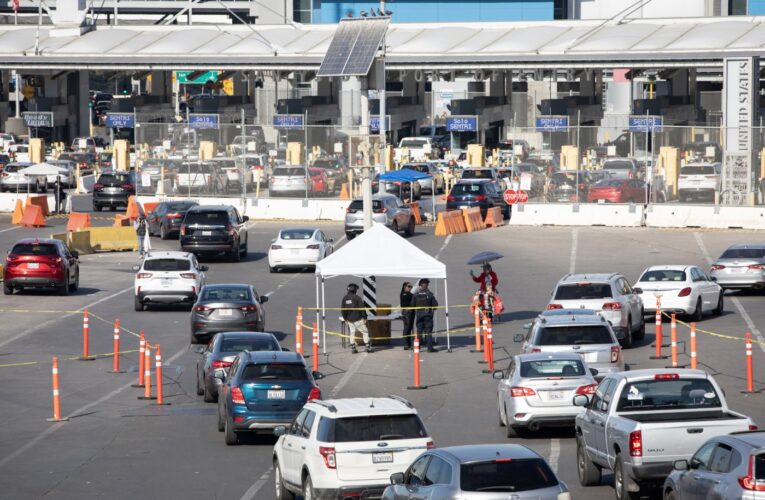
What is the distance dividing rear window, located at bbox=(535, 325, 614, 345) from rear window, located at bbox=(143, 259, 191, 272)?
45.9 feet

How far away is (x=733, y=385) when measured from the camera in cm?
2538

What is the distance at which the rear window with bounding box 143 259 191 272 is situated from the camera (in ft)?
119

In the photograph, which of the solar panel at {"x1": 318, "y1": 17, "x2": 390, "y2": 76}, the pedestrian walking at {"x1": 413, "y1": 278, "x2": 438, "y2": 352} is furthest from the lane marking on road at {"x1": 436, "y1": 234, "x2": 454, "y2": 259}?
the pedestrian walking at {"x1": 413, "y1": 278, "x2": 438, "y2": 352}

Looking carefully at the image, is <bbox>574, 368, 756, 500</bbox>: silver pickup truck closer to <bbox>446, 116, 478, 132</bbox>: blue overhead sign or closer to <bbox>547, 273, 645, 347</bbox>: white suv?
<bbox>547, 273, 645, 347</bbox>: white suv

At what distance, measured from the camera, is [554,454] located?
793 inches

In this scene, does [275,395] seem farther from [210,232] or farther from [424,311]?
[210,232]

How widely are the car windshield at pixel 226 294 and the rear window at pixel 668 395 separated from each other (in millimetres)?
15614

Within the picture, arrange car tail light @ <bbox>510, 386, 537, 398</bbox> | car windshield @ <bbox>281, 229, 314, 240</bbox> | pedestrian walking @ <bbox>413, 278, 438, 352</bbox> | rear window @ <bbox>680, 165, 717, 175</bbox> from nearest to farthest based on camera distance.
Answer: car tail light @ <bbox>510, 386, 537, 398</bbox>, pedestrian walking @ <bbox>413, 278, 438, 352</bbox>, car windshield @ <bbox>281, 229, 314, 240</bbox>, rear window @ <bbox>680, 165, 717, 175</bbox>

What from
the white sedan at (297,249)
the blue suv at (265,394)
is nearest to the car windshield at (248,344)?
the blue suv at (265,394)

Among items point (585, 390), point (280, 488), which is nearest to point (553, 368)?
point (585, 390)

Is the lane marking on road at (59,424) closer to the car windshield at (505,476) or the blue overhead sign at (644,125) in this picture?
the car windshield at (505,476)

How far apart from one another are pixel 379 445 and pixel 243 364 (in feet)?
Answer: 18.5

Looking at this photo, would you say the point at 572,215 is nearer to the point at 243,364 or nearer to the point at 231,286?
the point at 231,286

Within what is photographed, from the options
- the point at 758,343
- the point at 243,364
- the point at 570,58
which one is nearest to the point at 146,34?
the point at 570,58
